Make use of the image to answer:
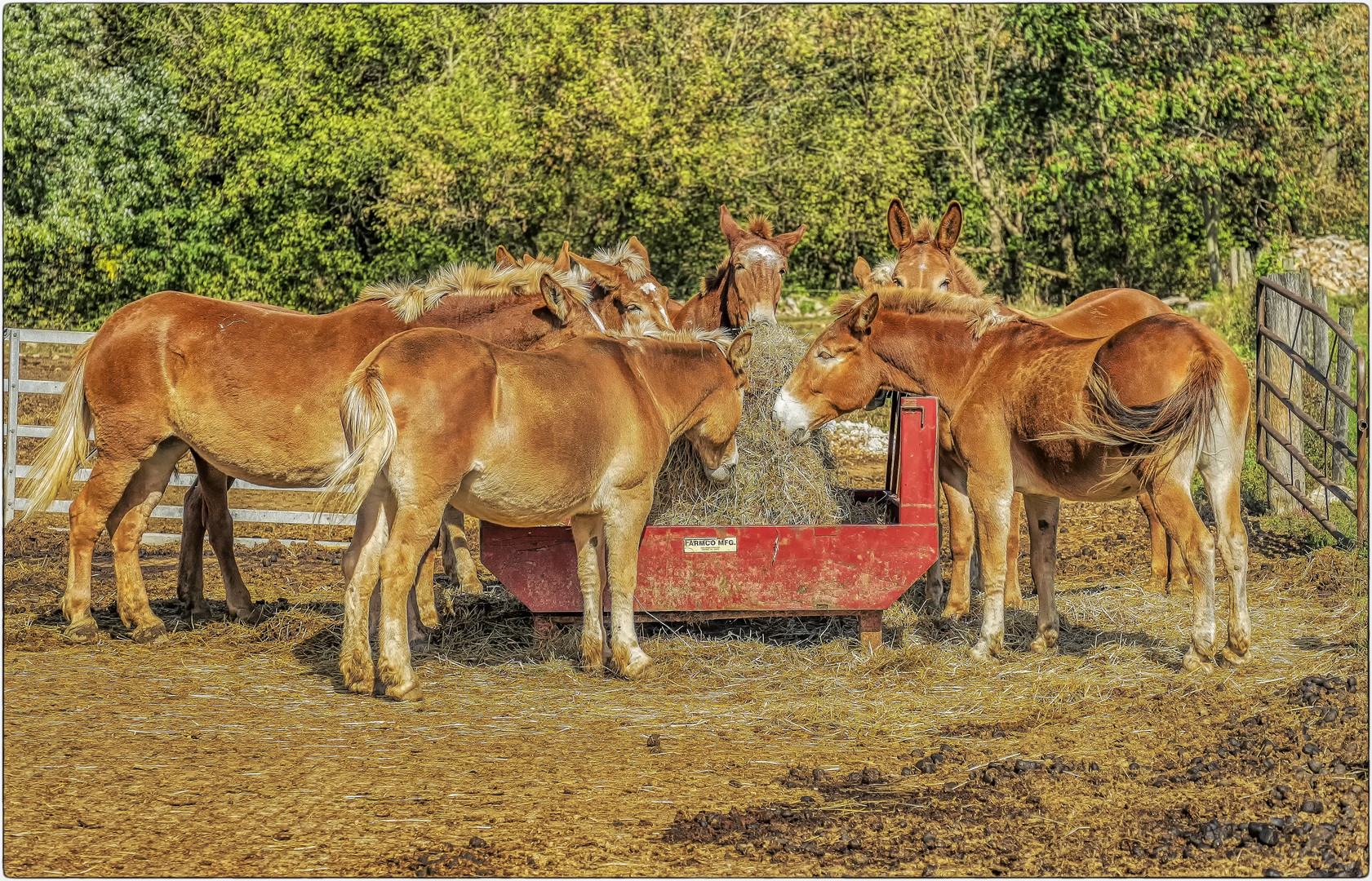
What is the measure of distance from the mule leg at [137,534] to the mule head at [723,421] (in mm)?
3242

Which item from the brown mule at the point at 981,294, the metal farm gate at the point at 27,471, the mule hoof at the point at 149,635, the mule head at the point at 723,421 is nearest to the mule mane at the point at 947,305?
the mule head at the point at 723,421

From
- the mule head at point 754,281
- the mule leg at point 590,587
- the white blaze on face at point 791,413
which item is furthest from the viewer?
the mule head at point 754,281

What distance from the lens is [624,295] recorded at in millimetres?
8328

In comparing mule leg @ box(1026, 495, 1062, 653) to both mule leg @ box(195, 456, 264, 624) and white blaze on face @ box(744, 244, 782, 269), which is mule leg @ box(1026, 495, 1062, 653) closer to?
white blaze on face @ box(744, 244, 782, 269)

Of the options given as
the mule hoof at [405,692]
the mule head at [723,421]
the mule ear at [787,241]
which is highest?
the mule ear at [787,241]

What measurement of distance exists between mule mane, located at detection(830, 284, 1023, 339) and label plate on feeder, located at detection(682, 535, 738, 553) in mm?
1580

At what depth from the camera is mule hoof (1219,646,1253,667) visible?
6914 millimetres

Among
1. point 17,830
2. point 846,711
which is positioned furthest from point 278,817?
point 846,711

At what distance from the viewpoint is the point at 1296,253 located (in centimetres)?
2569

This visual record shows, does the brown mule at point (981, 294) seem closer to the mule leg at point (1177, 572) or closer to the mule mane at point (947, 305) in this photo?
the mule leg at point (1177, 572)

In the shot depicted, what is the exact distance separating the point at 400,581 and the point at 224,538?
2.54 meters

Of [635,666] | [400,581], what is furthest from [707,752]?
[400,581]

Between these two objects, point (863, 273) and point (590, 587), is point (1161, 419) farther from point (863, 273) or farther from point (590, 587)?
point (863, 273)

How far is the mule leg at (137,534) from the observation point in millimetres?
7844
